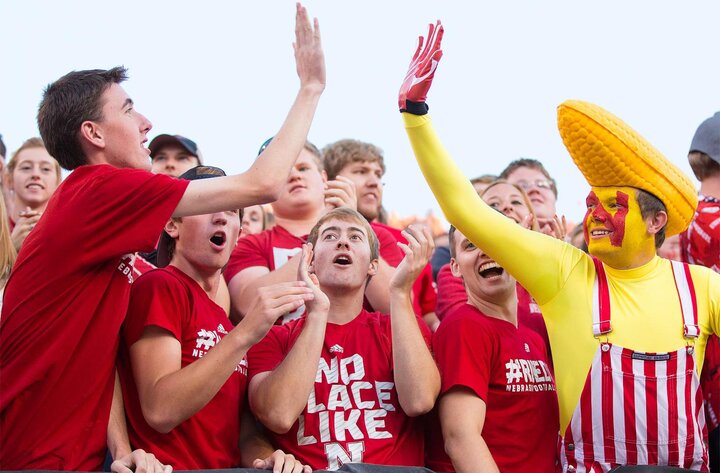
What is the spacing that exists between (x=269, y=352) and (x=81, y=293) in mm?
855

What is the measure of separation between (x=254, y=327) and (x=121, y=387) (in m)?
0.63

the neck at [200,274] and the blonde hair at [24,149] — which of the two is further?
the blonde hair at [24,149]

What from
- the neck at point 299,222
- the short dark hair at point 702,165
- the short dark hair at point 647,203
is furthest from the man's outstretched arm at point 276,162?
the short dark hair at point 702,165

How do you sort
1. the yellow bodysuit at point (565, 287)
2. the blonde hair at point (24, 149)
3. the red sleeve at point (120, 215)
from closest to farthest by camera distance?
the red sleeve at point (120, 215)
the yellow bodysuit at point (565, 287)
the blonde hair at point (24, 149)

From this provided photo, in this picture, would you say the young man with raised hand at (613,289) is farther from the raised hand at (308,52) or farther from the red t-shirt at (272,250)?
the red t-shirt at (272,250)

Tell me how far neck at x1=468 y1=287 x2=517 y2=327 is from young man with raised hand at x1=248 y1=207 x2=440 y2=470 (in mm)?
279

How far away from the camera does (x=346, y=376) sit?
3.53m

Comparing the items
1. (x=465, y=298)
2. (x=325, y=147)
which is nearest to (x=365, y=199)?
(x=325, y=147)

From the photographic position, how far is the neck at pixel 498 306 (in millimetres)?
3770

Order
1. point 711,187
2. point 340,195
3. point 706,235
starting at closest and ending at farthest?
point 706,235, point 711,187, point 340,195

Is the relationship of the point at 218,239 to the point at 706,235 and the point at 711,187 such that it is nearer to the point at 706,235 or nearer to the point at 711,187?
the point at 706,235

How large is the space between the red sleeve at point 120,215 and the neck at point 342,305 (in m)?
0.99

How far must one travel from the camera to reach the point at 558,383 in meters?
3.32

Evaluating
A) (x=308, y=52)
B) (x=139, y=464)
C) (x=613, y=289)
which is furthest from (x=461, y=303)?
(x=139, y=464)
